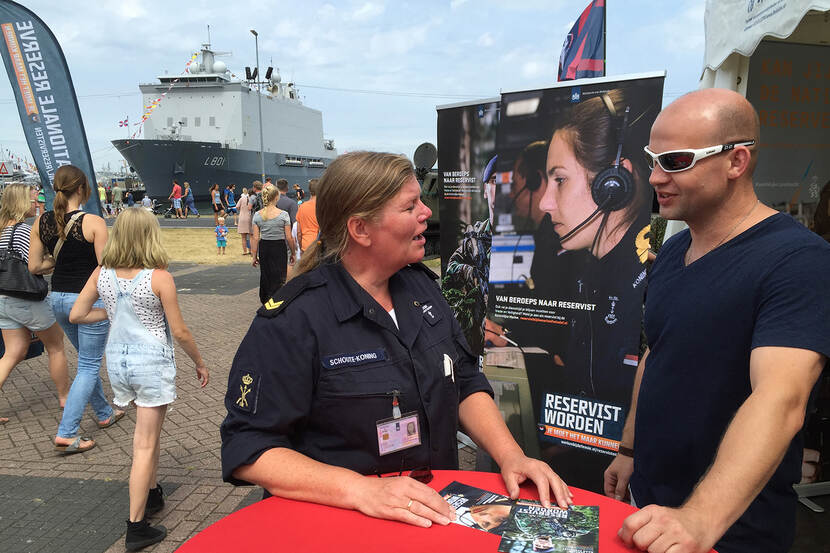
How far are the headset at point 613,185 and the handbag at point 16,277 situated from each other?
4550mm

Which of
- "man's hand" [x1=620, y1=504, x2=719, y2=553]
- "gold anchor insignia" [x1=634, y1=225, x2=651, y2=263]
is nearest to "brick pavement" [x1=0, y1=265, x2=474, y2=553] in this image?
"gold anchor insignia" [x1=634, y1=225, x2=651, y2=263]

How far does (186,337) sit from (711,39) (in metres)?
3.61

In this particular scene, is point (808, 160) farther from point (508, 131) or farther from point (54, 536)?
point (54, 536)

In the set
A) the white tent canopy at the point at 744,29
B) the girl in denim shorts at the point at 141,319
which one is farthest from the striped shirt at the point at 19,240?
the white tent canopy at the point at 744,29

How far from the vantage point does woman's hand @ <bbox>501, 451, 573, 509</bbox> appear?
5.11ft

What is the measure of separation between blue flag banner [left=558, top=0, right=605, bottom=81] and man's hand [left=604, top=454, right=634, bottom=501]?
12.4 ft

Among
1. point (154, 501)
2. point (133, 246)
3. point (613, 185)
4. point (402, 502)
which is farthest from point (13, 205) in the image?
point (402, 502)

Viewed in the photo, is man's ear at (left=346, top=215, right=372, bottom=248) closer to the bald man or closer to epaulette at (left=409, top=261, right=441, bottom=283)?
epaulette at (left=409, top=261, right=441, bottom=283)

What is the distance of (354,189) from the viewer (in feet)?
5.81

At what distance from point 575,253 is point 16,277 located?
14.9 ft

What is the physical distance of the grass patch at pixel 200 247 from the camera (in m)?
17.2

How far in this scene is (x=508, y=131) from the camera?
364 cm

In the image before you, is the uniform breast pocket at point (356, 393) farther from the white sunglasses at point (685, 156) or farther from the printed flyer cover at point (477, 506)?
the white sunglasses at point (685, 156)

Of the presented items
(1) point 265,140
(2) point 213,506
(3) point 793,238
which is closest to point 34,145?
(2) point 213,506
